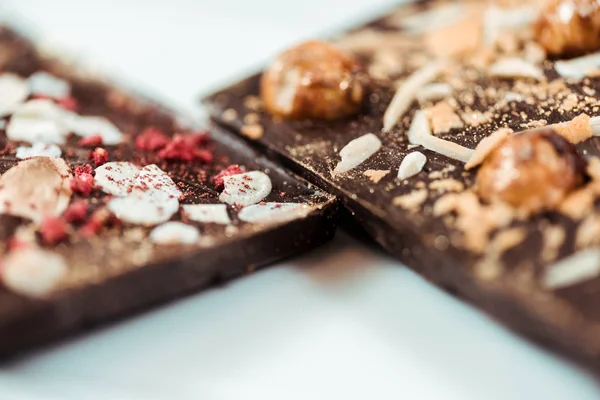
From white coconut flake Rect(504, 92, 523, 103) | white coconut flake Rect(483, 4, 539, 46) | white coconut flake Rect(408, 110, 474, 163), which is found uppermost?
white coconut flake Rect(483, 4, 539, 46)

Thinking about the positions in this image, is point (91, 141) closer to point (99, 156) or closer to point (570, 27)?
point (99, 156)

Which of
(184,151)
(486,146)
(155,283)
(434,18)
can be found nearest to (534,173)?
(486,146)

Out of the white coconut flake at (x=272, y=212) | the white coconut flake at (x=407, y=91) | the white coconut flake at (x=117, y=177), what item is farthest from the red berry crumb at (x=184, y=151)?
the white coconut flake at (x=407, y=91)

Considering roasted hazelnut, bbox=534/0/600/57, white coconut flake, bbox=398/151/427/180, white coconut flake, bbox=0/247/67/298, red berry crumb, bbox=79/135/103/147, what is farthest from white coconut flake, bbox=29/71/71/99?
roasted hazelnut, bbox=534/0/600/57

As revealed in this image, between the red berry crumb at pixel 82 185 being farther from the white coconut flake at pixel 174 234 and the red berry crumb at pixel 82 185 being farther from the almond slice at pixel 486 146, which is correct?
the almond slice at pixel 486 146

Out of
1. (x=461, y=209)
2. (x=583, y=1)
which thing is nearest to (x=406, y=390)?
(x=461, y=209)

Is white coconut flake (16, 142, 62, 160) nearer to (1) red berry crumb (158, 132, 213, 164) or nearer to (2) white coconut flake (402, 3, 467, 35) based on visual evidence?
(1) red berry crumb (158, 132, 213, 164)
